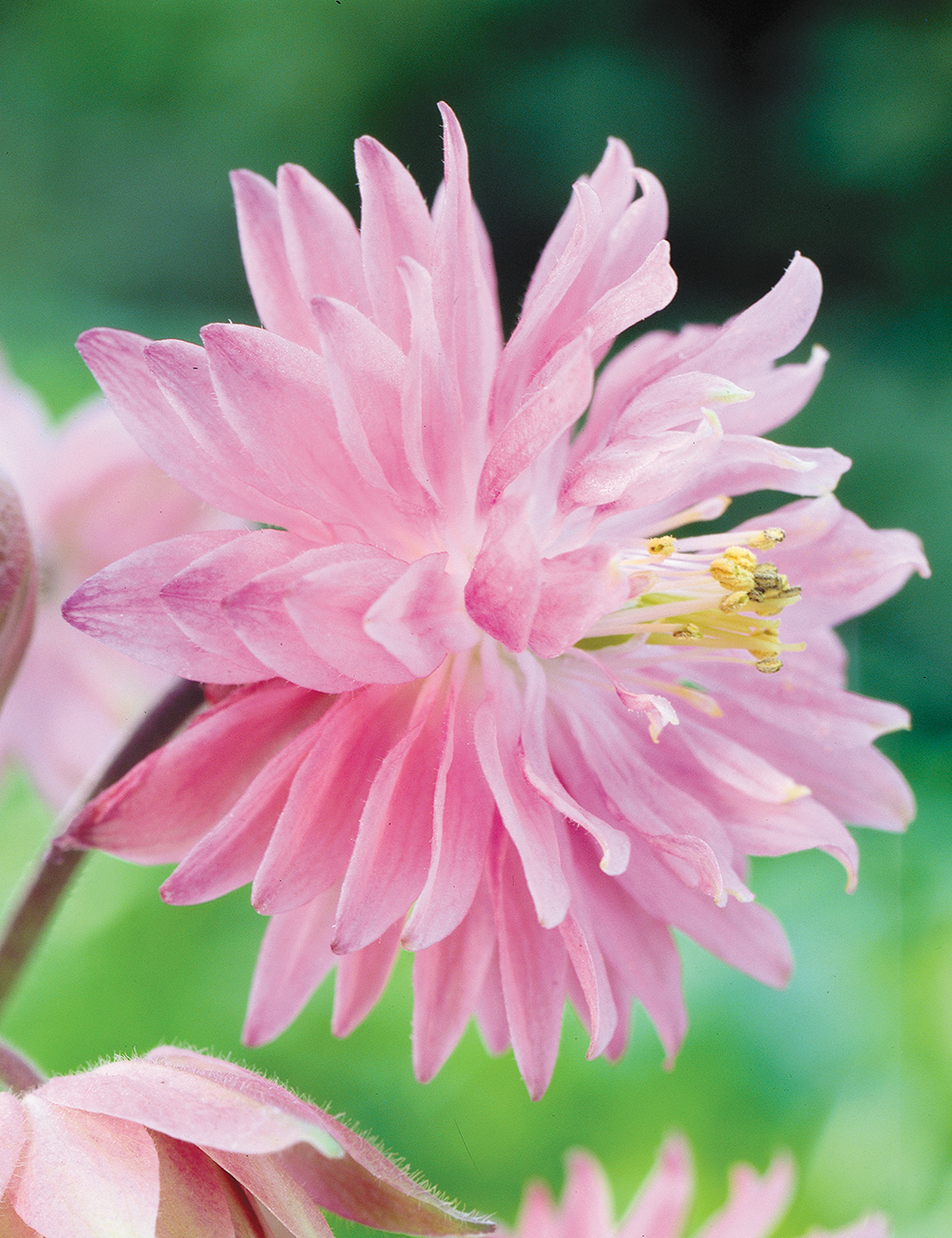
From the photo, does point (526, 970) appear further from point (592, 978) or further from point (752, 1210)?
point (752, 1210)

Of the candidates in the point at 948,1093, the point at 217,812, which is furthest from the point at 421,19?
the point at 948,1093

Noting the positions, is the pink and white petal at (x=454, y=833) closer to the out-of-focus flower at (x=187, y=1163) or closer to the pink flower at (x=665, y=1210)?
the out-of-focus flower at (x=187, y=1163)

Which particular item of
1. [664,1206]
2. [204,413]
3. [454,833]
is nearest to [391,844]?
[454,833]

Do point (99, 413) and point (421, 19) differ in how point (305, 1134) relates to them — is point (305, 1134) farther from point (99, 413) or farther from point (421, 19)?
point (421, 19)

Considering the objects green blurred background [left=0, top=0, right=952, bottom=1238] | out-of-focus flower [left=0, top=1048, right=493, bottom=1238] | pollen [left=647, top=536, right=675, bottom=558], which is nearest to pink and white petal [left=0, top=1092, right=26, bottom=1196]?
out-of-focus flower [left=0, top=1048, right=493, bottom=1238]

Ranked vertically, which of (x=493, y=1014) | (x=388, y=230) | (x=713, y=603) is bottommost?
(x=493, y=1014)

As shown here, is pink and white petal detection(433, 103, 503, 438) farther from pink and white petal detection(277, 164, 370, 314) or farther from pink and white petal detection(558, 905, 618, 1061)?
pink and white petal detection(558, 905, 618, 1061)
